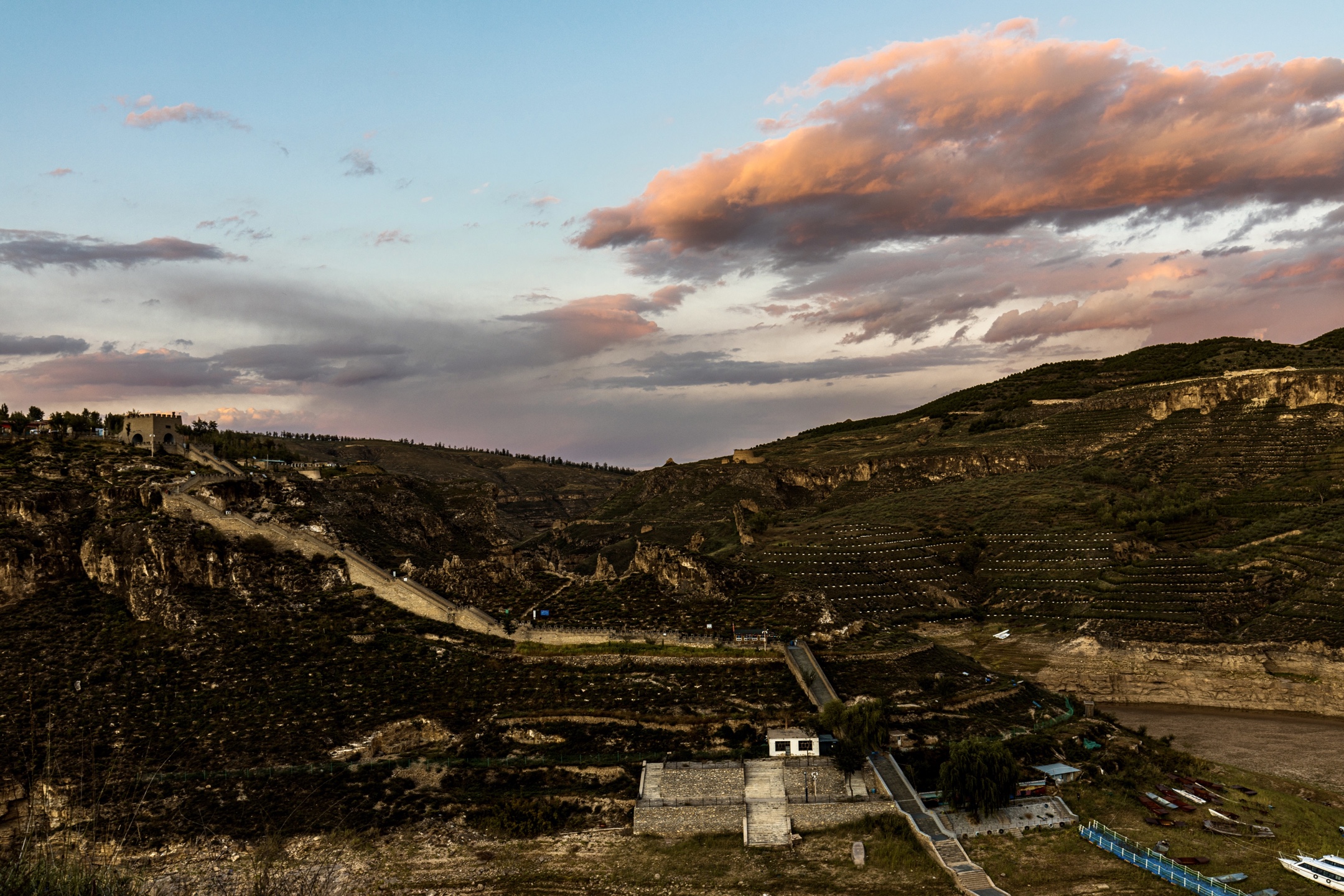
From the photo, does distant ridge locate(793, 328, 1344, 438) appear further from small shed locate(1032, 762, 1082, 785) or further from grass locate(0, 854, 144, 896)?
grass locate(0, 854, 144, 896)

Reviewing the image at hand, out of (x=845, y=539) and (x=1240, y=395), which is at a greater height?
(x=1240, y=395)

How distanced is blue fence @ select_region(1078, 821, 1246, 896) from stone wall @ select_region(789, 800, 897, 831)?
32.1 feet

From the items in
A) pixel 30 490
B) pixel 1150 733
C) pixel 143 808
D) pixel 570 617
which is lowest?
pixel 1150 733

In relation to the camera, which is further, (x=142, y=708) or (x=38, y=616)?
(x=38, y=616)

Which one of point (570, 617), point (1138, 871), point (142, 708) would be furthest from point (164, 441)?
point (1138, 871)

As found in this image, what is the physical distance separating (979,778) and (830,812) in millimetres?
7860

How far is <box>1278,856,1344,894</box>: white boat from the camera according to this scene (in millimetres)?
38719

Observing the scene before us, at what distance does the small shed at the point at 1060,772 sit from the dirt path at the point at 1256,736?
14.8 m

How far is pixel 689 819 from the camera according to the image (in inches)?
1764

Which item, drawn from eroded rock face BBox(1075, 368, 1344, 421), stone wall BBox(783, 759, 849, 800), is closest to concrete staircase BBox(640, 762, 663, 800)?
stone wall BBox(783, 759, 849, 800)

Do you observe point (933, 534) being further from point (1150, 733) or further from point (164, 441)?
point (164, 441)

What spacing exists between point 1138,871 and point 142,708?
2256 inches

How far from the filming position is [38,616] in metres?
63.5

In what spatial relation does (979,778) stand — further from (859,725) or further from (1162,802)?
(1162,802)
